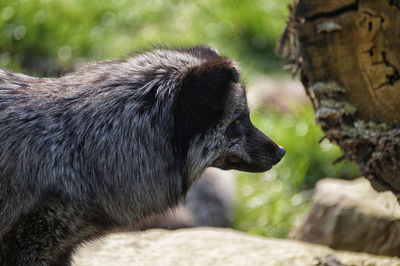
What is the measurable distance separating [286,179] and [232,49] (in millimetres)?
2322

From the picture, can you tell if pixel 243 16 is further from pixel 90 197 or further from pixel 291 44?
pixel 90 197

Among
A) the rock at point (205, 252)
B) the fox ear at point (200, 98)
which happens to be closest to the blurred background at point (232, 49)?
the rock at point (205, 252)

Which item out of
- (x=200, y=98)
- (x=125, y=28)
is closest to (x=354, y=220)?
(x=200, y=98)

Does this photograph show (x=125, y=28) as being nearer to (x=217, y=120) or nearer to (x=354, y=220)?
(x=354, y=220)

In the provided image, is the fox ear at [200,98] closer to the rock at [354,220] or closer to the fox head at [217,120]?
the fox head at [217,120]

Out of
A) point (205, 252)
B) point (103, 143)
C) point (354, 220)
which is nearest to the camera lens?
point (103, 143)

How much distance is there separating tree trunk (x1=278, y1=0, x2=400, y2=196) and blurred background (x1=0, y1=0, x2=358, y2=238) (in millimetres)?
1591

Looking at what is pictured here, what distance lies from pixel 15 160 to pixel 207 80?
989mm

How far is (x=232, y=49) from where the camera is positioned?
8.30 m

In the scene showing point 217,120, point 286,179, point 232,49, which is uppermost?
point 232,49

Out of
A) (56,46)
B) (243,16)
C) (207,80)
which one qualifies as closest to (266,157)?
(207,80)

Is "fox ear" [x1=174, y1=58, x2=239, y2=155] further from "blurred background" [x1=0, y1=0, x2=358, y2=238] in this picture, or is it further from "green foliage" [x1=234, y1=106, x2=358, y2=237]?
"green foliage" [x1=234, y1=106, x2=358, y2=237]

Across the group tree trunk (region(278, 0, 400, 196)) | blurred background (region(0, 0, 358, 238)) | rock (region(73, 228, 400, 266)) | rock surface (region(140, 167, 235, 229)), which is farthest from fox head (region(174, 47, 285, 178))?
rock surface (region(140, 167, 235, 229))

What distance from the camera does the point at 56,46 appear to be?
7.05 meters
